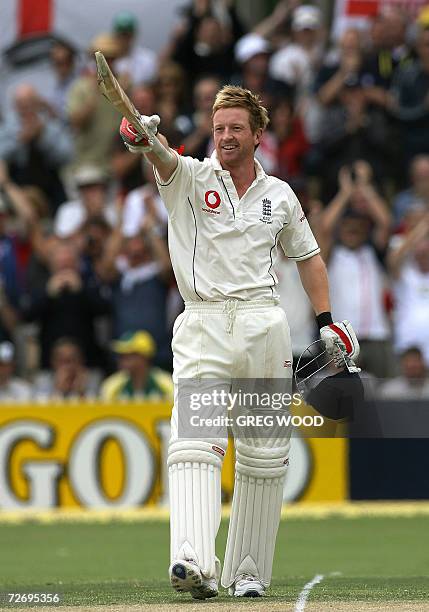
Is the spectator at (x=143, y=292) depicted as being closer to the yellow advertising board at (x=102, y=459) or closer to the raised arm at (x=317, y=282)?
the yellow advertising board at (x=102, y=459)

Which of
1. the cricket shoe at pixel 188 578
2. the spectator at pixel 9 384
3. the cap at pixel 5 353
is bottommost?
the cricket shoe at pixel 188 578

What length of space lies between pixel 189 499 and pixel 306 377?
1.00 m

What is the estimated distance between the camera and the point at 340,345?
729 cm

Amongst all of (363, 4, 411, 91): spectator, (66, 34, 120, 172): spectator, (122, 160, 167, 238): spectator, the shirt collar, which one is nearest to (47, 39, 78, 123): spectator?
(66, 34, 120, 172): spectator

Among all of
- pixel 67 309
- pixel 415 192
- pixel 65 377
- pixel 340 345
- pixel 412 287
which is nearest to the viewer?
pixel 340 345

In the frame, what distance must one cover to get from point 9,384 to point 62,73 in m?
3.91

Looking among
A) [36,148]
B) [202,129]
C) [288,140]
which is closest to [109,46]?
[36,148]

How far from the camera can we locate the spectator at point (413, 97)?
1494 cm

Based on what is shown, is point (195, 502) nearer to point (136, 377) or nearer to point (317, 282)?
point (317, 282)

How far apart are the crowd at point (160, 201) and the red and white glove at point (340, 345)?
224 inches

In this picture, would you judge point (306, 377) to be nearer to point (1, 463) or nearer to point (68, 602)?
point (68, 602)

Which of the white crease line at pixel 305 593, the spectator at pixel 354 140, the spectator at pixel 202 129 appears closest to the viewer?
the white crease line at pixel 305 593

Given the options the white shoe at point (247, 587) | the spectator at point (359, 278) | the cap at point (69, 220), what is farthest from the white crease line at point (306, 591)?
the cap at point (69, 220)

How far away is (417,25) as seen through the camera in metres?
15.5
